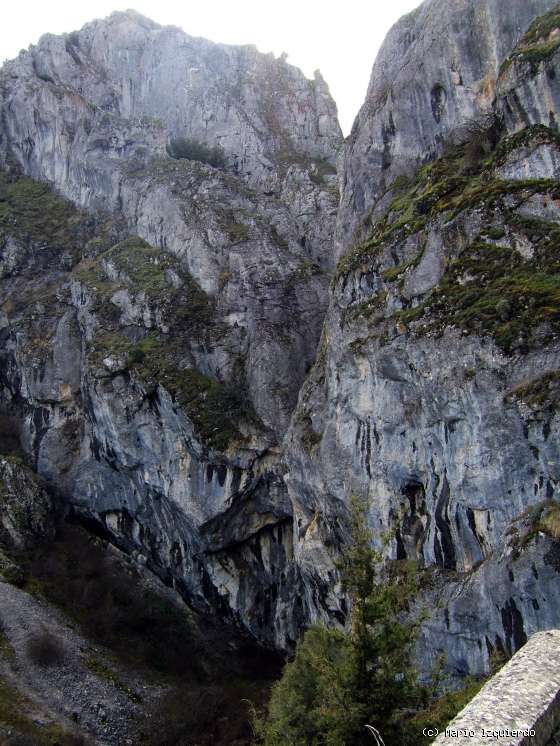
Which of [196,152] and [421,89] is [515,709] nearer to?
[421,89]

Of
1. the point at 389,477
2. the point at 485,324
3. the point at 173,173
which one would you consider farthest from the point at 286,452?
the point at 173,173

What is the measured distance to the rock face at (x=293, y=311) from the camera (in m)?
17.6

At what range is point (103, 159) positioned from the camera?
50.2m

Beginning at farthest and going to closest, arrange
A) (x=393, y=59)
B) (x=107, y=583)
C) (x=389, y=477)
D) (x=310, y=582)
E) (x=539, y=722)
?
(x=107, y=583)
(x=393, y=59)
(x=310, y=582)
(x=389, y=477)
(x=539, y=722)

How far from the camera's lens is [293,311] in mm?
36625

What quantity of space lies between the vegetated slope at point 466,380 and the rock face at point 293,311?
8cm

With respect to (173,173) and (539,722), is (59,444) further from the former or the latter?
(539,722)

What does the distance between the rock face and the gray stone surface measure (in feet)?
12.6

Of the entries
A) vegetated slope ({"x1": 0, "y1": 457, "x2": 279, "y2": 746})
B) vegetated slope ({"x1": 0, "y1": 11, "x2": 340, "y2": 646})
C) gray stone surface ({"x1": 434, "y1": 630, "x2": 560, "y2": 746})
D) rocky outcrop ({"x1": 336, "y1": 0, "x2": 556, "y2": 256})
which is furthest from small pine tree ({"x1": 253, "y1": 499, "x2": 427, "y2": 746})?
vegetated slope ({"x1": 0, "y1": 11, "x2": 340, "y2": 646})

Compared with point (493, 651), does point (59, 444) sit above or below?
above

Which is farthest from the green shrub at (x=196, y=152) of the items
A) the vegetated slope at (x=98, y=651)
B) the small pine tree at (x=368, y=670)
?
the small pine tree at (x=368, y=670)

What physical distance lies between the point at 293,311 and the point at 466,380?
1948 cm

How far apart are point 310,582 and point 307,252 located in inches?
912

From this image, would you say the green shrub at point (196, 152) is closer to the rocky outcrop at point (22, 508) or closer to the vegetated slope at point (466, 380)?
the rocky outcrop at point (22, 508)
